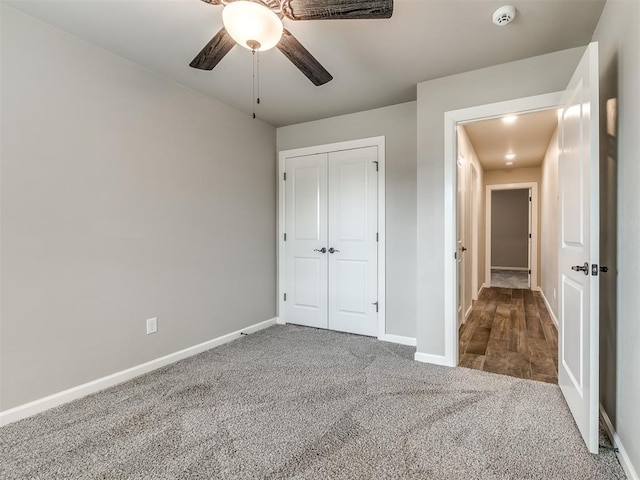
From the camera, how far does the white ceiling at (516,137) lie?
3766 millimetres

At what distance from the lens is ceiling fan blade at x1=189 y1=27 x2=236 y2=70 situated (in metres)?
1.67

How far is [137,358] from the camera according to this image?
257 centimetres

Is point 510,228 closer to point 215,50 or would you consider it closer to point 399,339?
point 399,339

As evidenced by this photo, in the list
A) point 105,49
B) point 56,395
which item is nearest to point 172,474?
point 56,395

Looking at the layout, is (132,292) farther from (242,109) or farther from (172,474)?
(242,109)

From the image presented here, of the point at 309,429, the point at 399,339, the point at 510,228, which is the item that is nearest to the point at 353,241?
the point at 399,339

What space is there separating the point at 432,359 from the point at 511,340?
1.16 m

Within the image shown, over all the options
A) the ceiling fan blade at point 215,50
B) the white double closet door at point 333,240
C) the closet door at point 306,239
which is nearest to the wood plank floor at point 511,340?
the white double closet door at point 333,240

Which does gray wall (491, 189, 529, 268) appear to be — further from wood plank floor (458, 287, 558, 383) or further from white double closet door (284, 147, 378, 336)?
white double closet door (284, 147, 378, 336)

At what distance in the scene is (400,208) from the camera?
3328 millimetres

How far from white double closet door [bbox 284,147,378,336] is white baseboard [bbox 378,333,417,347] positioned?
13 cm

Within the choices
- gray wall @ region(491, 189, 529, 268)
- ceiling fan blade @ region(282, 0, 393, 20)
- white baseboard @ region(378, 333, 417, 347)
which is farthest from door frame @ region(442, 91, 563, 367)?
gray wall @ region(491, 189, 529, 268)

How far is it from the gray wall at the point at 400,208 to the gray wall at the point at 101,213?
1576mm

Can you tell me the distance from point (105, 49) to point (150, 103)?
428 millimetres
